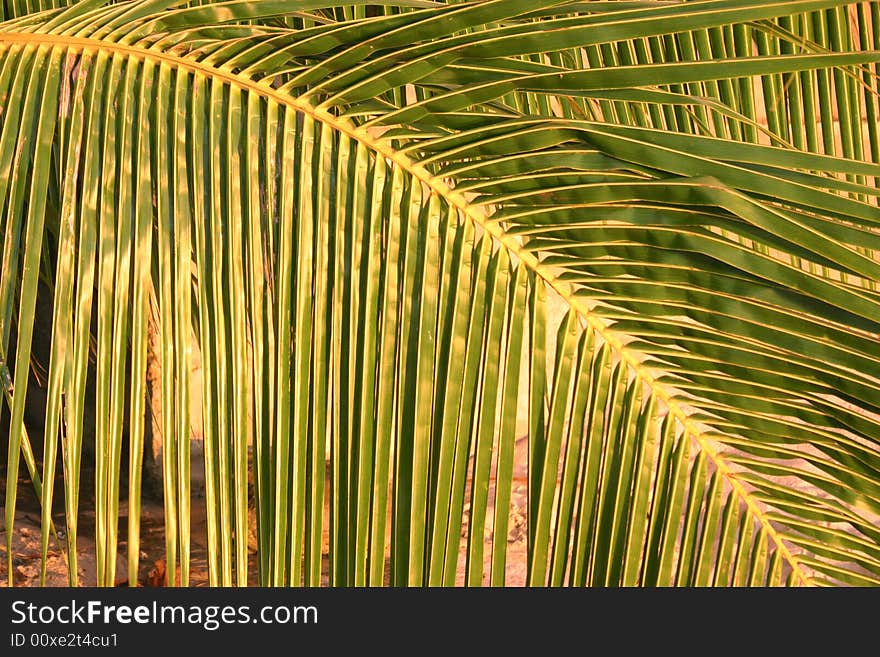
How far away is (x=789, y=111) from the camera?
1306mm

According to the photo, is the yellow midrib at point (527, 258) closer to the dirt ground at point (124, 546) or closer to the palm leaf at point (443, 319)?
the palm leaf at point (443, 319)

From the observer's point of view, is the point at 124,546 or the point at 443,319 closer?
the point at 443,319

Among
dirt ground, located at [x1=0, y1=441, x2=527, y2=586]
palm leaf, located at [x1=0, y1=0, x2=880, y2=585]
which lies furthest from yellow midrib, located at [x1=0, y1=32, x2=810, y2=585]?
dirt ground, located at [x1=0, y1=441, x2=527, y2=586]

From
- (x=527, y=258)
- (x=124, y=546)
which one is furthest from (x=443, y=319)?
(x=124, y=546)

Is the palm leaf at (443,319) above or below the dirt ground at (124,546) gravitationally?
above

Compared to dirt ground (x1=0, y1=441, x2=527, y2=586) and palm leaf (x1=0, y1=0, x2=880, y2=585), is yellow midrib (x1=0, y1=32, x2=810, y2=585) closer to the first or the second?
palm leaf (x1=0, y1=0, x2=880, y2=585)

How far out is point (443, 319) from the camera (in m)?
0.66

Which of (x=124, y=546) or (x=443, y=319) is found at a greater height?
(x=443, y=319)

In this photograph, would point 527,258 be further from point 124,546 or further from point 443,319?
point 124,546

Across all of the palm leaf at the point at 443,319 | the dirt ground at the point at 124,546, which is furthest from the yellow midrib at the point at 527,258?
the dirt ground at the point at 124,546

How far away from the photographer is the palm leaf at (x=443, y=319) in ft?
2.06

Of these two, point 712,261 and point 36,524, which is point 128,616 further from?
point 36,524

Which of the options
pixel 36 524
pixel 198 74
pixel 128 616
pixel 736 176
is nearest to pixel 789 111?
pixel 736 176

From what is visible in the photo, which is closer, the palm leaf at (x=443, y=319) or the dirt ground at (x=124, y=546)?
the palm leaf at (x=443, y=319)
